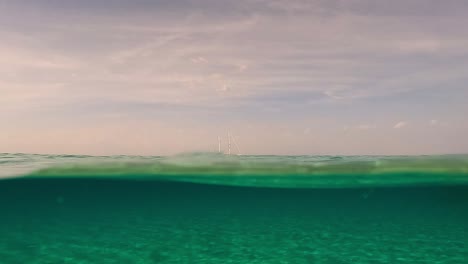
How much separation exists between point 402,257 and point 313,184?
35.8 ft

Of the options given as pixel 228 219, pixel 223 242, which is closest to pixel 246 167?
pixel 228 219

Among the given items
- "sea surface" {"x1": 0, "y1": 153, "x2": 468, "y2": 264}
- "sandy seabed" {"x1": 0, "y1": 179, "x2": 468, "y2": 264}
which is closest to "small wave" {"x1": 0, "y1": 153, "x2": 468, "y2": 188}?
"sea surface" {"x1": 0, "y1": 153, "x2": 468, "y2": 264}

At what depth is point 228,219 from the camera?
1886cm

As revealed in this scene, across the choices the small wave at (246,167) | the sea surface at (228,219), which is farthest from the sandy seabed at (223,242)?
the small wave at (246,167)

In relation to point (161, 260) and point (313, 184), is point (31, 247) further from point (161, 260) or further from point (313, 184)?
point (313, 184)

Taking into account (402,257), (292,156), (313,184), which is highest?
(292,156)

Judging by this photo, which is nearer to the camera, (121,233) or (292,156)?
(121,233)

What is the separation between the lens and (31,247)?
37.7 feet

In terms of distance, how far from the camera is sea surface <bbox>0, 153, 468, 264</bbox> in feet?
36.9

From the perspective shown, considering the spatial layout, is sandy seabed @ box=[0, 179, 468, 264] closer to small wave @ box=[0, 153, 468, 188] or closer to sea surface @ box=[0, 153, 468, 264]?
sea surface @ box=[0, 153, 468, 264]

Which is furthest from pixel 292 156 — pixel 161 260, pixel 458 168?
pixel 161 260

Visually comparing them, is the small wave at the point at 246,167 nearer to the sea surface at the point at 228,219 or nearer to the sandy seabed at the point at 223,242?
the sea surface at the point at 228,219

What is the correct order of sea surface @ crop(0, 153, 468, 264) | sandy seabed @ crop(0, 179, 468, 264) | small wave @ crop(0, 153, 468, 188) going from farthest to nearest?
small wave @ crop(0, 153, 468, 188), sea surface @ crop(0, 153, 468, 264), sandy seabed @ crop(0, 179, 468, 264)

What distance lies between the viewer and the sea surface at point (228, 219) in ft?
36.9
